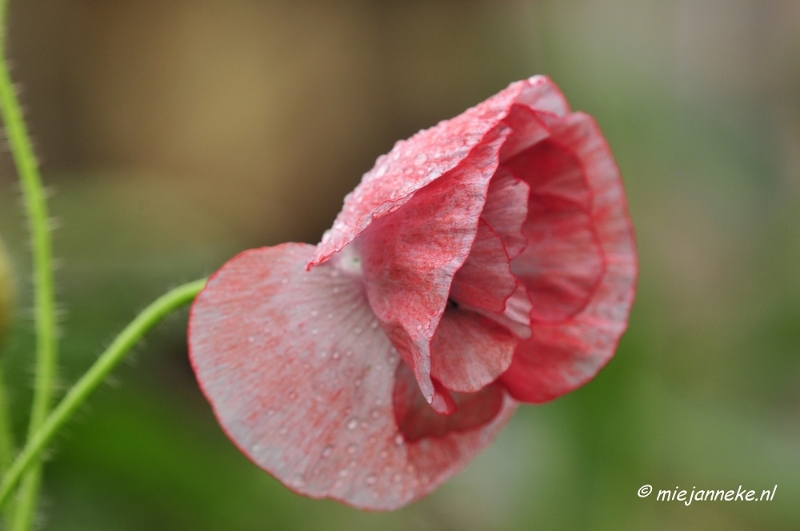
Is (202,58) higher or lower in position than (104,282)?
higher

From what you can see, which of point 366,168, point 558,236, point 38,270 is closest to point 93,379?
point 38,270

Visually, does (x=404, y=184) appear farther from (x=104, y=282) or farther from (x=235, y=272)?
(x=104, y=282)

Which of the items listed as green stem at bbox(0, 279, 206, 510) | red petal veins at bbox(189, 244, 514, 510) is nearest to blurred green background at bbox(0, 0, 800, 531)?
green stem at bbox(0, 279, 206, 510)

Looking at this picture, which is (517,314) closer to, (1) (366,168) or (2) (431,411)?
(2) (431,411)

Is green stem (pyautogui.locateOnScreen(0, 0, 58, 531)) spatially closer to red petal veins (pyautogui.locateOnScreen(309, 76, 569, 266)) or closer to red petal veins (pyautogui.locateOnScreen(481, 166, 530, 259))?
red petal veins (pyautogui.locateOnScreen(309, 76, 569, 266))

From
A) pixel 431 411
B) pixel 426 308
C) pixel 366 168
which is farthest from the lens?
pixel 366 168

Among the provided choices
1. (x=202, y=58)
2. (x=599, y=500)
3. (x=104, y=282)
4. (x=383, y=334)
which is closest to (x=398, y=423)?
(x=383, y=334)

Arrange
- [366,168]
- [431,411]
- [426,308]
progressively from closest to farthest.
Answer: [426,308]
[431,411]
[366,168]
